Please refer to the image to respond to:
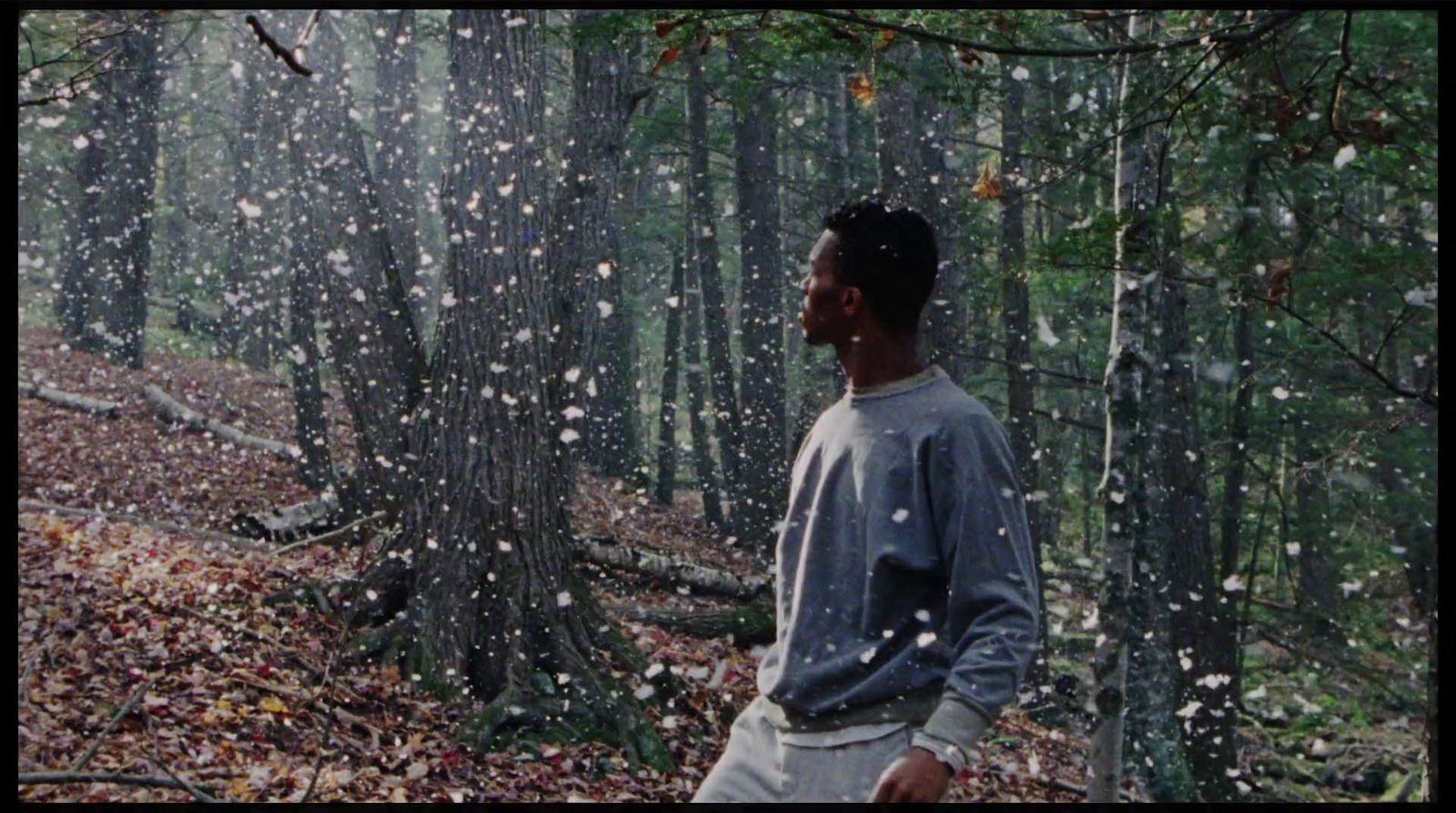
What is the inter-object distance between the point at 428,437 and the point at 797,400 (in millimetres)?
20245

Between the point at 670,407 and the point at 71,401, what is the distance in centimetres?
853

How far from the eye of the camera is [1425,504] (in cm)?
1255

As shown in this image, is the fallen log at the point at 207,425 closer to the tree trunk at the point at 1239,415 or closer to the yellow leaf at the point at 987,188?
the yellow leaf at the point at 987,188

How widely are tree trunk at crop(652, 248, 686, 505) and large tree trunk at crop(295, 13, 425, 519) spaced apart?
991 centimetres

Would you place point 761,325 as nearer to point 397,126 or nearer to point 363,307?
point 363,307

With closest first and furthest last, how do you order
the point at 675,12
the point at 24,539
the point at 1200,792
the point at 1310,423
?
the point at 675,12 < the point at 24,539 < the point at 1200,792 < the point at 1310,423

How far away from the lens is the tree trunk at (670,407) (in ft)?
60.9

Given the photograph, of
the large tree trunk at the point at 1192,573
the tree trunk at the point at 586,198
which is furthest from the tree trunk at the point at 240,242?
the large tree trunk at the point at 1192,573

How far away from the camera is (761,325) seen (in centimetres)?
1559

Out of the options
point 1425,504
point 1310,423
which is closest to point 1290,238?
point 1310,423

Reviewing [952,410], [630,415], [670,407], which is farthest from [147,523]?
[630,415]

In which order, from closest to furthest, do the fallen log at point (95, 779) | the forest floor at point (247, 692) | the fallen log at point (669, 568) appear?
the fallen log at point (95, 779), the forest floor at point (247, 692), the fallen log at point (669, 568)

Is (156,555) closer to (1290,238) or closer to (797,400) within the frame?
(1290,238)

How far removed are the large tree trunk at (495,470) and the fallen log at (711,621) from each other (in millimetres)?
2124
